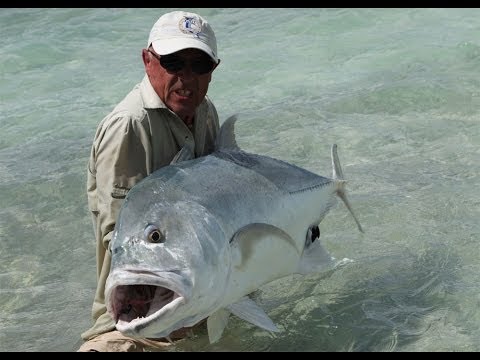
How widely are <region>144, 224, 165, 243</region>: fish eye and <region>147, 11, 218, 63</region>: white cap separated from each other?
3.30 feet

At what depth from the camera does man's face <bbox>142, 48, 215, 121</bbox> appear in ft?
11.9

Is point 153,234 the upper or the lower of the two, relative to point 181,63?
lower

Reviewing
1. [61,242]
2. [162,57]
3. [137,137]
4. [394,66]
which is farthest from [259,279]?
[394,66]

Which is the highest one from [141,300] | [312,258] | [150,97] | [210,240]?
[150,97]

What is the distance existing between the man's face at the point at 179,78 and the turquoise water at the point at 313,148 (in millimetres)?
1161

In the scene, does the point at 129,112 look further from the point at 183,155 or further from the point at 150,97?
the point at 183,155

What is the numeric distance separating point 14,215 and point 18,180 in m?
0.73

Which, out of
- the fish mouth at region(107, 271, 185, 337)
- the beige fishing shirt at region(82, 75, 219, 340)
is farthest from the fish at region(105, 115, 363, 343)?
the beige fishing shirt at region(82, 75, 219, 340)

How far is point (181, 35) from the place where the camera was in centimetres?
358

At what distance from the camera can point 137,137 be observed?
3559mm

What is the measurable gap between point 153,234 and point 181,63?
1051mm

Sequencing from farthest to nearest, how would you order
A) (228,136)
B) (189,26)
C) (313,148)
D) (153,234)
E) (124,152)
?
(313,148)
(228,136)
(189,26)
(124,152)
(153,234)

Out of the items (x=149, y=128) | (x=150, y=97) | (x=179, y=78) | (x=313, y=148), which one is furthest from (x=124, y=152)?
(x=313, y=148)

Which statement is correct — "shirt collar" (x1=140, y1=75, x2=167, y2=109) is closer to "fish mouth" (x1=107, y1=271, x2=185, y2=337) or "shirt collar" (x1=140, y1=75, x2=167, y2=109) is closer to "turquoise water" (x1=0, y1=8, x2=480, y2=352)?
"fish mouth" (x1=107, y1=271, x2=185, y2=337)
